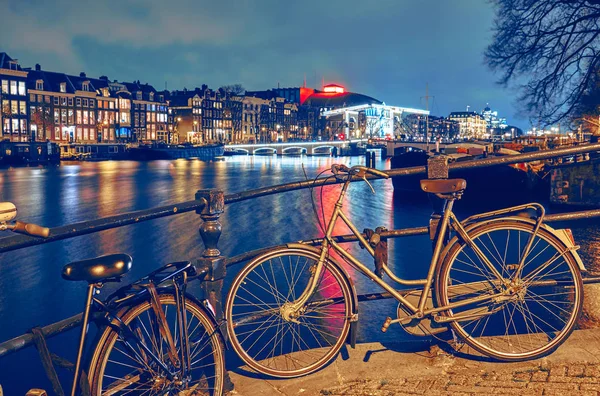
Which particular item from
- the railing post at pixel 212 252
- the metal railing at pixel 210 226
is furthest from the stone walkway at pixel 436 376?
the railing post at pixel 212 252

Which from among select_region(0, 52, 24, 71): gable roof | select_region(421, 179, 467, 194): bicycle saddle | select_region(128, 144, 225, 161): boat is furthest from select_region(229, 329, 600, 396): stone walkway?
select_region(128, 144, 225, 161): boat

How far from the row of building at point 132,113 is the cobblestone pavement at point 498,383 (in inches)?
3098

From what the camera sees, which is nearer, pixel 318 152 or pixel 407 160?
pixel 407 160

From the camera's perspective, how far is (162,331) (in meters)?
2.56

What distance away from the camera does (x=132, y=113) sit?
93.3 meters

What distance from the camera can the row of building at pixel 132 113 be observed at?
245 feet

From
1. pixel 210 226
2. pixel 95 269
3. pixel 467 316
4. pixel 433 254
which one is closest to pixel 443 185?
pixel 433 254

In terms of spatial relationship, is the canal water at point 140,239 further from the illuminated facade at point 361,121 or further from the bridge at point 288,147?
the illuminated facade at point 361,121

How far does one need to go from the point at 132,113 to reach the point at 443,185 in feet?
312

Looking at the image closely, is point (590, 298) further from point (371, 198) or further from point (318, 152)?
point (318, 152)

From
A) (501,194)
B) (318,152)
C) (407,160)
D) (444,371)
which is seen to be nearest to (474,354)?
(444,371)

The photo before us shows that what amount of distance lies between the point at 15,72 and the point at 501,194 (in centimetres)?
6394

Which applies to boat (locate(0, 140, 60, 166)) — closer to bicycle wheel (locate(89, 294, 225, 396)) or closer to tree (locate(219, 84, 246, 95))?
tree (locate(219, 84, 246, 95))

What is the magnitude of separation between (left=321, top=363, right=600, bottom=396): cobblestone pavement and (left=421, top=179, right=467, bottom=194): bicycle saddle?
1.02m
